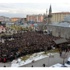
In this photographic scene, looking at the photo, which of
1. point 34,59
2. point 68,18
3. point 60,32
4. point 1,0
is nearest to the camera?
point 1,0

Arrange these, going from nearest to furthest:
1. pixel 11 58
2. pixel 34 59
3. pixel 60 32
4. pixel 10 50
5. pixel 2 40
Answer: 1. pixel 34 59
2. pixel 11 58
3. pixel 10 50
4. pixel 60 32
5. pixel 2 40

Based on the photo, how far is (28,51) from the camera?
9.53 feet

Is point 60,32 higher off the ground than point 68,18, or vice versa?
point 68,18

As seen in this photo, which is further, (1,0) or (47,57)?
(47,57)

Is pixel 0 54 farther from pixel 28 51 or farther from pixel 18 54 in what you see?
pixel 28 51

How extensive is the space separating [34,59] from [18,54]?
Result: 0.50 metres

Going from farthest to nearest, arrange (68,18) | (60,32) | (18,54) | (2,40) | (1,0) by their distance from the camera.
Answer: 1. (2,40)
2. (60,32)
3. (68,18)
4. (18,54)
5. (1,0)

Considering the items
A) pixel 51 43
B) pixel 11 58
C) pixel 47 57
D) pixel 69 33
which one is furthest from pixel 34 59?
pixel 69 33

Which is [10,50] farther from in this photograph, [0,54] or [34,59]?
[34,59]

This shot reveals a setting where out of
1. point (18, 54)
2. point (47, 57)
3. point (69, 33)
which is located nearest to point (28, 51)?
point (18, 54)

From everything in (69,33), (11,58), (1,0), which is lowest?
(11,58)

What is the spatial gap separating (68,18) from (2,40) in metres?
1.52

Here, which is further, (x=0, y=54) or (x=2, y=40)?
(x=2, y=40)

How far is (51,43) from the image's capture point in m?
3.17
